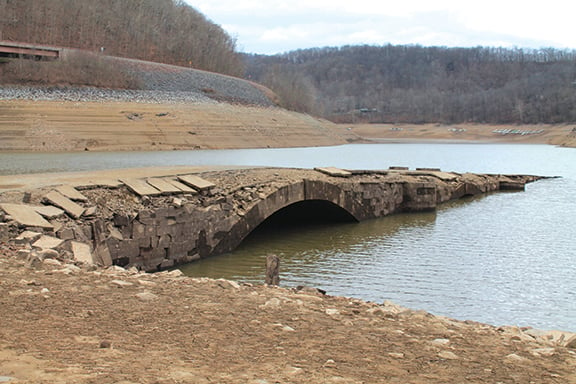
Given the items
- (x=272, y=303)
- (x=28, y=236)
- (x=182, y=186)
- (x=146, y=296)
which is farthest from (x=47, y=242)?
(x=182, y=186)

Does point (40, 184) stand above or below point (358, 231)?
above

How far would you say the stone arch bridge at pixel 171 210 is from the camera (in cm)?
1234

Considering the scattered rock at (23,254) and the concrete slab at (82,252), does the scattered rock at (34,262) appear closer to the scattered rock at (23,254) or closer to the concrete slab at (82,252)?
the scattered rock at (23,254)

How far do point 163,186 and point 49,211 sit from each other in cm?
362

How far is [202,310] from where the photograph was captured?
7398 millimetres

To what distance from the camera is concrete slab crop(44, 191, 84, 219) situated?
13.0 meters

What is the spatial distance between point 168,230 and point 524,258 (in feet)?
27.4

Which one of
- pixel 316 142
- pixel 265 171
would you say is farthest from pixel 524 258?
pixel 316 142

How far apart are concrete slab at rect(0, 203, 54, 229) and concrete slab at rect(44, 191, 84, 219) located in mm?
742

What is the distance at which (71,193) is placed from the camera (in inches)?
552

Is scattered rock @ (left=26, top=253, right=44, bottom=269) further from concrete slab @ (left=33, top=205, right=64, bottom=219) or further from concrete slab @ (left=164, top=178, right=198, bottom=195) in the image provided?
concrete slab @ (left=164, top=178, right=198, bottom=195)

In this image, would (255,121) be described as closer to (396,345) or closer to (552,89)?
(396,345)

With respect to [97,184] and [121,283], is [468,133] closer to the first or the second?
[97,184]

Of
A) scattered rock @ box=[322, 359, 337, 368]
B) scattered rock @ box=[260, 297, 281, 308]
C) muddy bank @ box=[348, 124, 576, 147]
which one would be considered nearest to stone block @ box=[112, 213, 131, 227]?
scattered rock @ box=[260, 297, 281, 308]
